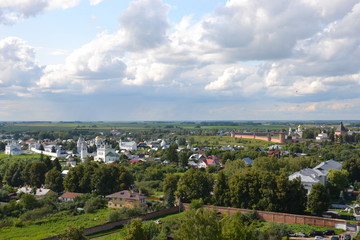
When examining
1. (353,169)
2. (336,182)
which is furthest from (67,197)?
(353,169)

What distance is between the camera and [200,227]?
66.4 feet

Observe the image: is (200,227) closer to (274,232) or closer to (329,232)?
(274,232)

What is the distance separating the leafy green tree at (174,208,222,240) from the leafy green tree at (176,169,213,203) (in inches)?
682

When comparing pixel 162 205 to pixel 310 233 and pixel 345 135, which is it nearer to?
pixel 310 233

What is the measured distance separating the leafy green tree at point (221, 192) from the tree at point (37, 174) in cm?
2593

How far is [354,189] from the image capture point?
4734 cm

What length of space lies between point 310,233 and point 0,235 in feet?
78.6

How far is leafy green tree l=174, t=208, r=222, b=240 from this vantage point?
2021 centimetres

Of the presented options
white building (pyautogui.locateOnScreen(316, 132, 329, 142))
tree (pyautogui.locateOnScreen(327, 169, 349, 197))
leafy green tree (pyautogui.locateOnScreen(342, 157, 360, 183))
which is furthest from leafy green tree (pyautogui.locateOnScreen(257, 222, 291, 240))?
white building (pyautogui.locateOnScreen(316, 132, 329, 142))

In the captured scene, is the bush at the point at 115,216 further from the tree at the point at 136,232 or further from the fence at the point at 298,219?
the tree at the point at 136,232

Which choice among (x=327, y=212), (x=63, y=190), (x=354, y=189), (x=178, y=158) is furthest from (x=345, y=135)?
(x=63, y=190)

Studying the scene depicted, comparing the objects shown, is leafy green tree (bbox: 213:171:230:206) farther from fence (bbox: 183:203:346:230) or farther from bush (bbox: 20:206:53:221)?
bush (bbox: 20:206:53:221)

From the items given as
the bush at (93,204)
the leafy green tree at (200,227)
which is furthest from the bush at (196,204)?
the leafy green tree at (200,227)

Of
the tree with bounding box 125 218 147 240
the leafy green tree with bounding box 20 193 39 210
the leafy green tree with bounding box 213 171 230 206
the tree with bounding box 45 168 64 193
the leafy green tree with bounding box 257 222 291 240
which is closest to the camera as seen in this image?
the tree with bounding box 125 218 147 240
